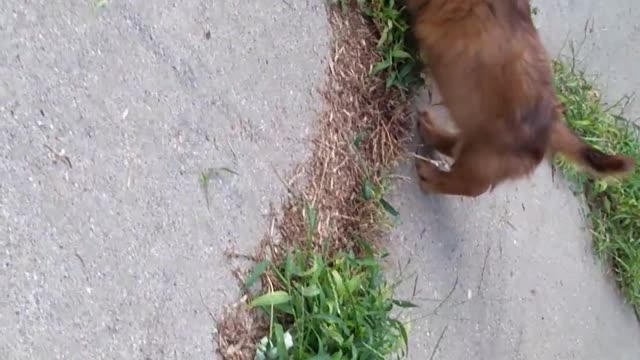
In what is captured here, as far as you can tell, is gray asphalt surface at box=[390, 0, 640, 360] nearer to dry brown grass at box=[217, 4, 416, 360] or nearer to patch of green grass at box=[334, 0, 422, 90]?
dry brown grass at box=[217, 4, 416, 360]

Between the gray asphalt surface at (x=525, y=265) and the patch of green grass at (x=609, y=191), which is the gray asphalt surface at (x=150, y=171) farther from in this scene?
the patch of green grass at (x=609, y=191)

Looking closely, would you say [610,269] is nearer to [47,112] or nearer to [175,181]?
[175,181]

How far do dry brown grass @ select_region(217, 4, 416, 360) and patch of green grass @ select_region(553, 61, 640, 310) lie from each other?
1.06 metres

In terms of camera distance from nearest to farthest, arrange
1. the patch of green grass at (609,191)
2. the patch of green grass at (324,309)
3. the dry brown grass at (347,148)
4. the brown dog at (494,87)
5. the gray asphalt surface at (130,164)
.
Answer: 1. the gray asphalt surface at (130,164)
2. the patch of green grass at (324,309)
3. the brown dog at (494,87)
4. the dry brown grass at (347,148)
5. the patch of green grass at (609,191)

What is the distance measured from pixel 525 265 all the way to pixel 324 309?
118 cm

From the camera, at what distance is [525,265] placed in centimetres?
333

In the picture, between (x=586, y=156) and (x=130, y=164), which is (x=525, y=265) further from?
(x=130, y=164)

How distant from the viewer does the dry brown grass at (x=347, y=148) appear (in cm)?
252

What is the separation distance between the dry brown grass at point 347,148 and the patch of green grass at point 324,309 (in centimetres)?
5

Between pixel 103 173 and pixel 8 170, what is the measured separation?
22 centimetres

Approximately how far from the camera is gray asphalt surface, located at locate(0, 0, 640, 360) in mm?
1869

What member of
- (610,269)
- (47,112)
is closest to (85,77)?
(47,112)

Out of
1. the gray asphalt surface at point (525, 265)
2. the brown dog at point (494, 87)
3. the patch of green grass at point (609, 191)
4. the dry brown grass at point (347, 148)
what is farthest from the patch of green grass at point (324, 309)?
the patch of green grass at point (609, 191)

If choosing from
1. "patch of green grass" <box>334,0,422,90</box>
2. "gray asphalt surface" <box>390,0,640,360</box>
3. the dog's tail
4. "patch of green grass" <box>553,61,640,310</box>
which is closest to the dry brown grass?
"patch of green grass" <box>334,0,422,90</box>
